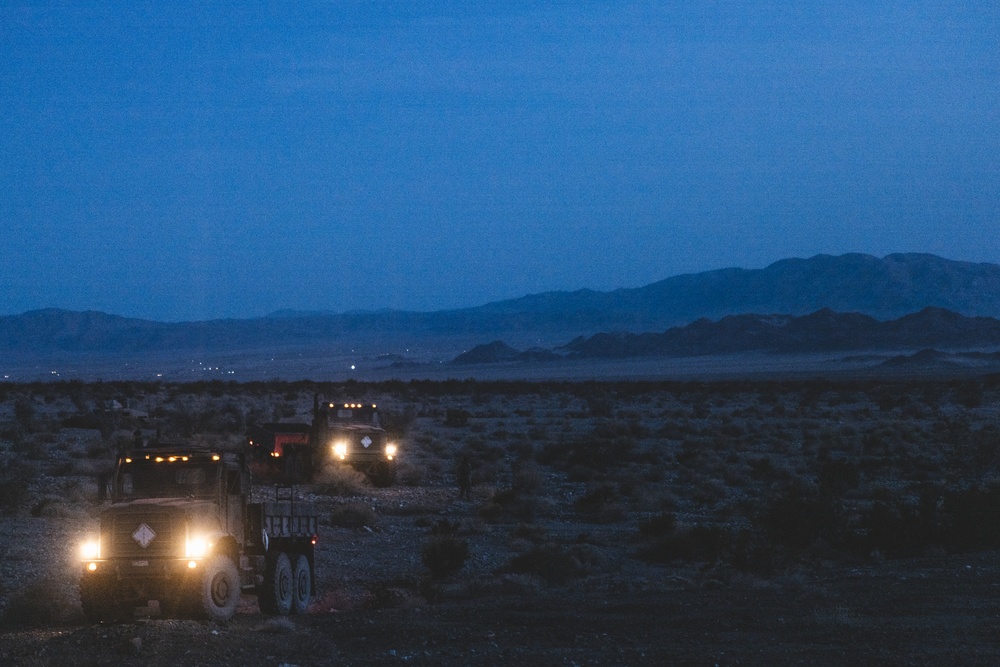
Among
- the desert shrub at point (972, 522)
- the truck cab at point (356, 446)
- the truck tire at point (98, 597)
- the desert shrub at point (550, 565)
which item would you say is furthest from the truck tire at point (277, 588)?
the truck cab at point (356, 446)

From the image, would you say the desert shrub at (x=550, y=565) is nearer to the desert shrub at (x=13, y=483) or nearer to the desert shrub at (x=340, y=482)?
the desert shrub at (x=13, y=483)

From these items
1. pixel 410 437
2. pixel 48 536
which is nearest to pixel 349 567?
pixel 48 536

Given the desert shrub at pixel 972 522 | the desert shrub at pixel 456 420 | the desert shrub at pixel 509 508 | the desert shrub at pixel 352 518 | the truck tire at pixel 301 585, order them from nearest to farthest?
1. the truck tire at pixel 301 585
2. the desert shrub at pixel 972 522
3. the desert shrub at pixel 352 518
4. the desert shrub at pixel 509 508
5. the desert shrub at pixel 456 420

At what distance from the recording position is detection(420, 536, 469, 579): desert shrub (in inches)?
788

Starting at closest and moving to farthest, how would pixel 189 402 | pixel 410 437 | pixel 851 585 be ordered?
pixel 851 585
pixel 410 437
pixel 189 402

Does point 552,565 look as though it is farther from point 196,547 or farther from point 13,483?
point 13,483

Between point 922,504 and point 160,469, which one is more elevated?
point 160,469

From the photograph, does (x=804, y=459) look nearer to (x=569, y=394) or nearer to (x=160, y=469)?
(x=160, y=469)

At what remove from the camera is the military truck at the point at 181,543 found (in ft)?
47.0

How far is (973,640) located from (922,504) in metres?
10.7

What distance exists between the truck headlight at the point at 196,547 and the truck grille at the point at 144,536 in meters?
0.07

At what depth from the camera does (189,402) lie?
2704 inches

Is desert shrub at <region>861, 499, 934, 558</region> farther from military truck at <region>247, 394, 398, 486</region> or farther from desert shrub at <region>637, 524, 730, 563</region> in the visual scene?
military truck at <region>247, 394, 398, 486</region>

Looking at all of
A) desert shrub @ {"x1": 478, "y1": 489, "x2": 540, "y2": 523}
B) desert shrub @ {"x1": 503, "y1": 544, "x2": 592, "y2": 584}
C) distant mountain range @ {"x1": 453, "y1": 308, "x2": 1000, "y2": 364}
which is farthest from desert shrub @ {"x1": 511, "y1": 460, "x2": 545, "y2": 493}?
distant mountain range @ {"x1": 453, "y1": 308, "x2": 1000, "y2": 364}
